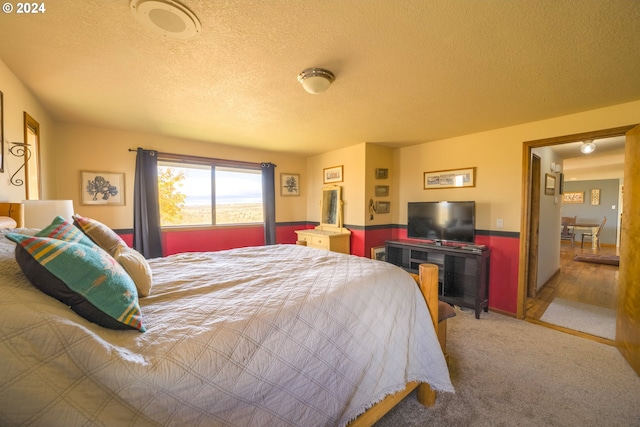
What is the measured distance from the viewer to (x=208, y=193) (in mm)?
4121

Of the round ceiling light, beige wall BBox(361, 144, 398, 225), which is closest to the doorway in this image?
beige wall BBox(361, 144, 398, 225)

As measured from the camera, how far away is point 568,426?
1.49m

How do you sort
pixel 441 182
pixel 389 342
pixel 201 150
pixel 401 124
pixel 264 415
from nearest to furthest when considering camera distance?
pixel 264 415 < pixel 389 342 < pixel 401 124 < pixel 441 182 < pixel 201 150

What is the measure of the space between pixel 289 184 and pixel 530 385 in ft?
13.6

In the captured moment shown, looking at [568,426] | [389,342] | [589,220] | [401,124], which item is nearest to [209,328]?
[389,342]

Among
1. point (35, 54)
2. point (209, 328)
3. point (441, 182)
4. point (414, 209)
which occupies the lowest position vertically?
point (209, 328)

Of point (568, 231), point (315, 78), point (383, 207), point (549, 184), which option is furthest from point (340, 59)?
point (568, 231)

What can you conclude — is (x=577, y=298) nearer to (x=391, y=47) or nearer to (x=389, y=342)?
(x=389, y=342)

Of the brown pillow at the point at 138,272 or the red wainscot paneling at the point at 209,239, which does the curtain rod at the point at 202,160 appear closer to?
the red wainscot paneling at the point at 209,239

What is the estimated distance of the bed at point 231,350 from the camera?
2.12 feet

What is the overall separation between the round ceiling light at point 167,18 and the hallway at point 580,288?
163 inches

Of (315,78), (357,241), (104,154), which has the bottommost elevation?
(357,241)

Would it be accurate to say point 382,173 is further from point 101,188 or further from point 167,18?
point 101,188

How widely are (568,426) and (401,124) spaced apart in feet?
9.29
